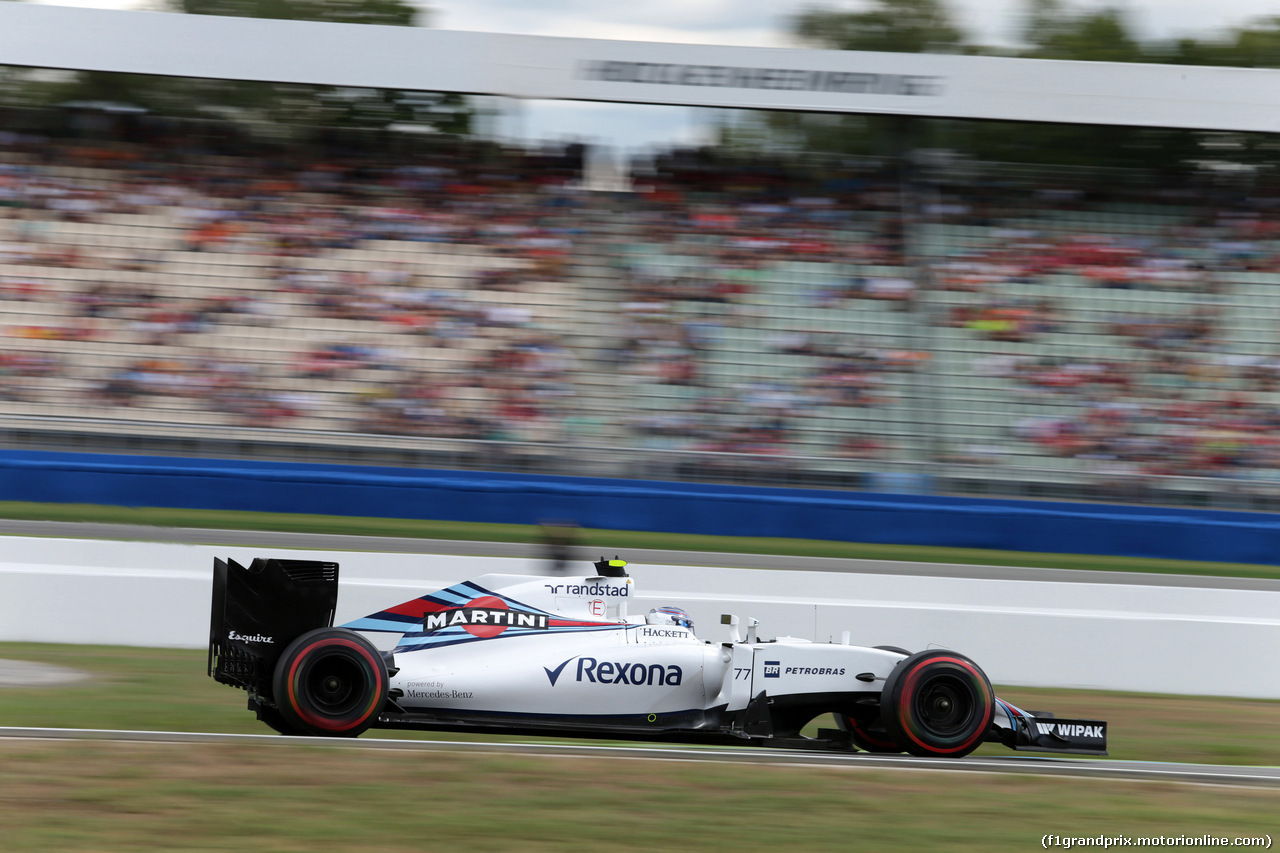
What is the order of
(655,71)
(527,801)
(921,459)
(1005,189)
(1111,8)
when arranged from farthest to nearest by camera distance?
1. (1111,8)
2. (1005,189)
3. (655,71)
4. (921,459)
5. (527,801)

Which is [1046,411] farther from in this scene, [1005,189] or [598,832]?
[598,832]

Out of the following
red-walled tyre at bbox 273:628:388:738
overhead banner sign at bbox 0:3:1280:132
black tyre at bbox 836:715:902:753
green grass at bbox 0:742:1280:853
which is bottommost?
green grass at bbox 0:742:1280:853

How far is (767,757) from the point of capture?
19.3 ft

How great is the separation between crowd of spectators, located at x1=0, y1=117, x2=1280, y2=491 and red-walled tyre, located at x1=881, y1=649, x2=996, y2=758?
6598mm

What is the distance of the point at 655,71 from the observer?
1379 centimetres

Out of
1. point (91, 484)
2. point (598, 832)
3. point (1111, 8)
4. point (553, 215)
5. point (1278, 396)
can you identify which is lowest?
point (598, 832)

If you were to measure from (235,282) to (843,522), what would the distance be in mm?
6891

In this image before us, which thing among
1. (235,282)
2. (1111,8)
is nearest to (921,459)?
(235,282)

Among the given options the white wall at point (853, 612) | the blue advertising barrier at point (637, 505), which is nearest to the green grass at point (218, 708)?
the white wall at point (853, 612)

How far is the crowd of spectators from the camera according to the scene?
1259 cm

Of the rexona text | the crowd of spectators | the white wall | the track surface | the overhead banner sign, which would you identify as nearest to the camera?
the track surface

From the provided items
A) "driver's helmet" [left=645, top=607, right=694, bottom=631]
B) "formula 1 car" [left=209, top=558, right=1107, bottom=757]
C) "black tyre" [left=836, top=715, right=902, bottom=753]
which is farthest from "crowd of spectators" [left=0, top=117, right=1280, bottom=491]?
"formula 1 car" [left=209, top=558, right=1107, bottom=757]

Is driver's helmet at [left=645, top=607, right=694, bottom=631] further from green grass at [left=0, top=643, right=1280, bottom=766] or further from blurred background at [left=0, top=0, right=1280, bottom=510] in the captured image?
blurred background at [left=0, top=0, right=1280, bottom=510]

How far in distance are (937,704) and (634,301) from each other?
825 cm
